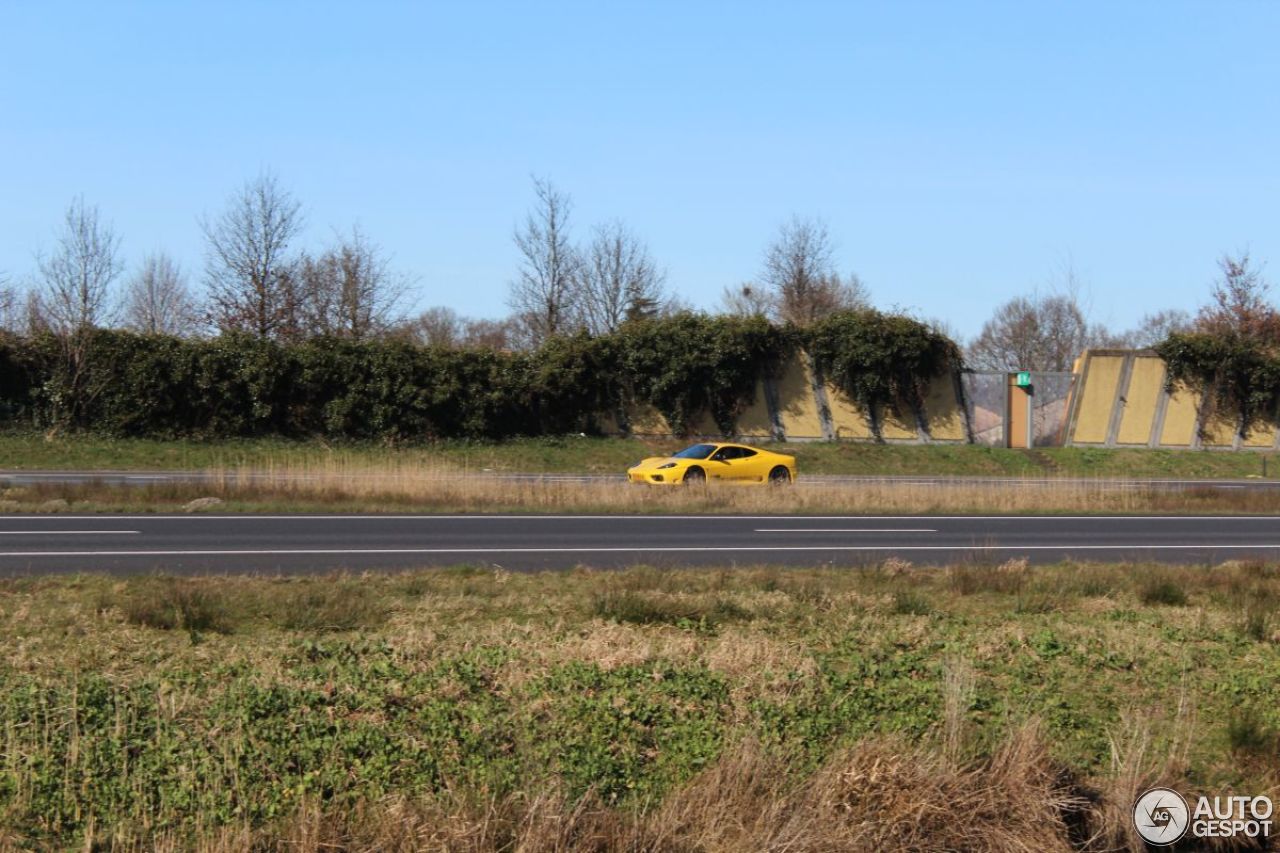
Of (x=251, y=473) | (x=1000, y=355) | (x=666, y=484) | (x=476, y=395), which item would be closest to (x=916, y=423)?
(x=476, y=395)

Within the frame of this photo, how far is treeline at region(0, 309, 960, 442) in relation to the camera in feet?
126

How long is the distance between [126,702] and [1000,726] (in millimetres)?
5648

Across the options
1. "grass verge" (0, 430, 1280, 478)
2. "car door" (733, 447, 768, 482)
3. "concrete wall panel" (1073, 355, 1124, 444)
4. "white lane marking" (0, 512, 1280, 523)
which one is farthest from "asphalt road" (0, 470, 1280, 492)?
"concrete wall panel" (1073, 355, 1124, 444)

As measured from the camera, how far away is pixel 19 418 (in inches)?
1506

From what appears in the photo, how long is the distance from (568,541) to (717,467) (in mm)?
12503

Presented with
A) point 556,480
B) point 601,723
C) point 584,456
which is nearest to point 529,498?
point 556,480

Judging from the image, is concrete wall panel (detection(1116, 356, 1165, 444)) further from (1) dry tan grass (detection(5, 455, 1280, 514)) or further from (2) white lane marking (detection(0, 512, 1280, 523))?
(2) white lane marking (detection(0, 512, 1280, 523))

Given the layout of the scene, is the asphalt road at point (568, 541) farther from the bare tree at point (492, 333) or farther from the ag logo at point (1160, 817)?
the bare tree at point (492, 333)

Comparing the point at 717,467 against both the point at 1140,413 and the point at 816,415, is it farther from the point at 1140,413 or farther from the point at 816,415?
the point at 1140,413

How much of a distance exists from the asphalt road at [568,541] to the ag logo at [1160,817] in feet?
24.5

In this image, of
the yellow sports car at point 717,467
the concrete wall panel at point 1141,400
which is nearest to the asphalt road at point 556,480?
the yellow sports car at point 717,467

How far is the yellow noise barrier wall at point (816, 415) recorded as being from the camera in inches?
1721

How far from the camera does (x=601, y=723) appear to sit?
26.9 feet

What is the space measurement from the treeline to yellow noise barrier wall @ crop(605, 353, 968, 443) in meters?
0.35
